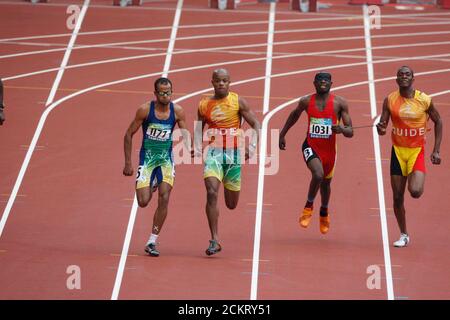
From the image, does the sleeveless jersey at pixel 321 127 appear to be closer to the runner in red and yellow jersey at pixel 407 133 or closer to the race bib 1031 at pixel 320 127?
the race bib 1031 at pixel 320 127

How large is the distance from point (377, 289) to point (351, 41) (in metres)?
11.6

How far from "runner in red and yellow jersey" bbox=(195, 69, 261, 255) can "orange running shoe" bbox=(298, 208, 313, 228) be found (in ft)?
3.57

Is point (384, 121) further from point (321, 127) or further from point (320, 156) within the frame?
point (320, 156)

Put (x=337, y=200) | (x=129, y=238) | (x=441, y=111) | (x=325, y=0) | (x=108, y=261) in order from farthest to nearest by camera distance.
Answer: (x=325, y=0) → (x=441, y=111) → (x=337, y=200) → (x=129, y=238) → (x=108, y=261)

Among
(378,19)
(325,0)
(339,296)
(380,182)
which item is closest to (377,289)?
(339,296)

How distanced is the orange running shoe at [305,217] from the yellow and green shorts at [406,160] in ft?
3.73

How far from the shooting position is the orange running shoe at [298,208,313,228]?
1598cm

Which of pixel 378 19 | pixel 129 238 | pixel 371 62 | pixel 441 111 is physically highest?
pixel 378 19

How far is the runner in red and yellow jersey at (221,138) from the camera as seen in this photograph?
15.2m

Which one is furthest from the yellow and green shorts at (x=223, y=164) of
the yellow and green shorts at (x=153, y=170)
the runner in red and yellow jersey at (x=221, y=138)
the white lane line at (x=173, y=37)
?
the white lane line at (x=173, y=37)

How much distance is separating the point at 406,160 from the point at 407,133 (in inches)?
12.6

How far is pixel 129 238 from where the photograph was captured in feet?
52.1

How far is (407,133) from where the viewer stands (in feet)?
51.2

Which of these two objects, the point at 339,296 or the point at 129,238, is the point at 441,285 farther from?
the point at 129,238
